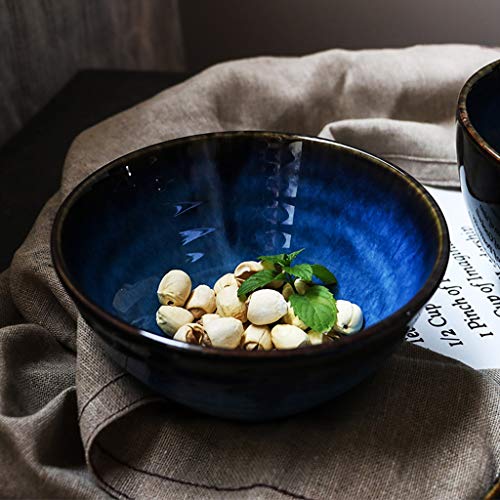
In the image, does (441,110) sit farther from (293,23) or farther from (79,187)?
(293,23)

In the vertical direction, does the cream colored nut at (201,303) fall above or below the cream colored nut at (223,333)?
below

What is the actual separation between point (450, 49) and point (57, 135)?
46cm

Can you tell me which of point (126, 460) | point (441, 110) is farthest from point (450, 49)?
point (126, 460)

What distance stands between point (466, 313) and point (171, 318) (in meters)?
0.23

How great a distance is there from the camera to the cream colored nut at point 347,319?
502mm

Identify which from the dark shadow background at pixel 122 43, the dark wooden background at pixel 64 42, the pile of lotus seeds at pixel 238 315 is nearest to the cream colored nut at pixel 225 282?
the pile of lotus seeds at pixel 238 315

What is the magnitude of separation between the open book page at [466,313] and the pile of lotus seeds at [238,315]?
8 cm

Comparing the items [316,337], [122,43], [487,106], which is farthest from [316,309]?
[122,43]

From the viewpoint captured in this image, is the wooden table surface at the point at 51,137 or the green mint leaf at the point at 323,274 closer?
the green mint leaf at the point at 323,274

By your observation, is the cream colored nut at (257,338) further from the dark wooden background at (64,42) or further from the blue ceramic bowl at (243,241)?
the dark wooden background at (64,42)

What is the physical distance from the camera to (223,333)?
0.47 meters

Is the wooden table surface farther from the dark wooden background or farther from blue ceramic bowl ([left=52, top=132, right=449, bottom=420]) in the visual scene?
blue ceramic bowl ([left=52, top=132, right=449, bottom=420])

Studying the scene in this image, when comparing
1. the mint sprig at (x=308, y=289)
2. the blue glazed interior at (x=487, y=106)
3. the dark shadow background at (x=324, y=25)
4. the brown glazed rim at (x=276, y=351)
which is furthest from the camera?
the dark shadow background at (x=324, y=25)

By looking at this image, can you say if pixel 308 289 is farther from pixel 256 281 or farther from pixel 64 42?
pixel 64 42
